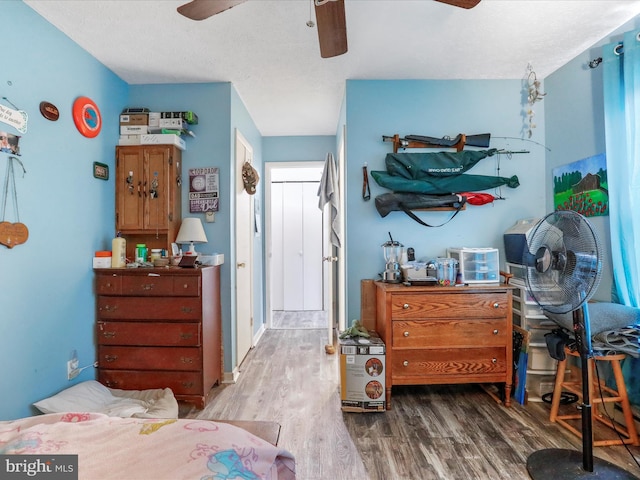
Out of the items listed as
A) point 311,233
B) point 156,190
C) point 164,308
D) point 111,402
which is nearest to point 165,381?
point 111,402

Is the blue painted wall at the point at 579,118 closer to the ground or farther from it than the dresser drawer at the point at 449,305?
farther from it

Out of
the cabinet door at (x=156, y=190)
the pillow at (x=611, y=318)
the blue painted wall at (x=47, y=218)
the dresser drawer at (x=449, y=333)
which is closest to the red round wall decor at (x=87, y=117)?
the blue painted wall at (x=47, y=218)

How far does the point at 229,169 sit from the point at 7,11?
1527 millimetres

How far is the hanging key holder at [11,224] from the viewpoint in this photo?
172 centimetres

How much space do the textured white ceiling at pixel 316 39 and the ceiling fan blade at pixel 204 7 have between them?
45 cm

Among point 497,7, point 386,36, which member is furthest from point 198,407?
point 497,7

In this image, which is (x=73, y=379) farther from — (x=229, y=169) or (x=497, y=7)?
(x=497, y=7)

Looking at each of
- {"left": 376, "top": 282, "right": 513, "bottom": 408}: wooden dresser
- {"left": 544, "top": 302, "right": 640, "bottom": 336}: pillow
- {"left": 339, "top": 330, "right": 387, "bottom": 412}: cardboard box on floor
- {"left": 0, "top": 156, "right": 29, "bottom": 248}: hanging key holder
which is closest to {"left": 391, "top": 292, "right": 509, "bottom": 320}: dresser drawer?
{"left": 376, "top": 282, "right": 513, "bottom": 408}: wooden dresser

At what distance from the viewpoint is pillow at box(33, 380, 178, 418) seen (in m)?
1.91

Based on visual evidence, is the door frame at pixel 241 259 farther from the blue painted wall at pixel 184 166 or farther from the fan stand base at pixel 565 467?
the fan stand base at pixel 565 467

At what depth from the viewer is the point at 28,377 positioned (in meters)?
1.86

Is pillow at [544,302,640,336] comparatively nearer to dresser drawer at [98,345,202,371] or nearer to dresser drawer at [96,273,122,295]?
dresser drawer at [98,345,202,371]

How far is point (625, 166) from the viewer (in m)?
1.93

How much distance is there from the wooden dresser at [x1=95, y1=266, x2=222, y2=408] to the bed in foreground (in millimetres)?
1360
